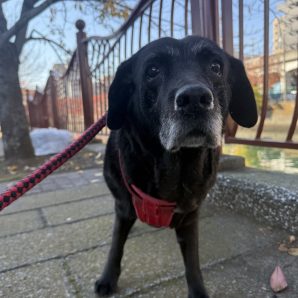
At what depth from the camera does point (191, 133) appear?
4.14 ft

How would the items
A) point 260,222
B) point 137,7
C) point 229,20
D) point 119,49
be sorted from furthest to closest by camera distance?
point 119,49, point 137,7, point 229,20, point 260,222

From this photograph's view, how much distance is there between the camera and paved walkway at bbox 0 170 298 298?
1.53m

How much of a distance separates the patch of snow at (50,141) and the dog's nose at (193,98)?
5.12 metres

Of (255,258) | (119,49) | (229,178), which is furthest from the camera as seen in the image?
(119,49)

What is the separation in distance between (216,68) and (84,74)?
15.0 feet

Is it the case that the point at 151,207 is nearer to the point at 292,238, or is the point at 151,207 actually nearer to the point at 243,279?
the point at 243,279

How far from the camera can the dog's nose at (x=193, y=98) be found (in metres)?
1.14

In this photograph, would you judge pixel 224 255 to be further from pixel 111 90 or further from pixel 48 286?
pixel 111 90

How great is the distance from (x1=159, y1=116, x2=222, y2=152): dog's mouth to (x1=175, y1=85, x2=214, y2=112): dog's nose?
0.07m

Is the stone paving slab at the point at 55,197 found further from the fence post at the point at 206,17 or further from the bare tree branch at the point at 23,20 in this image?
the bare tree branch at the point at 23,20

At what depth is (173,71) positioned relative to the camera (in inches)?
55.1

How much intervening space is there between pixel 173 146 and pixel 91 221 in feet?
4.44

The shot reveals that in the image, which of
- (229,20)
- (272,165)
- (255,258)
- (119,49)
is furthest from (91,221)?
(119,49)

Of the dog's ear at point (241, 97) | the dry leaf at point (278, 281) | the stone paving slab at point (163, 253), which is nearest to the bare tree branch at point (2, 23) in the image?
the stone paving slab at point (163, 253)
